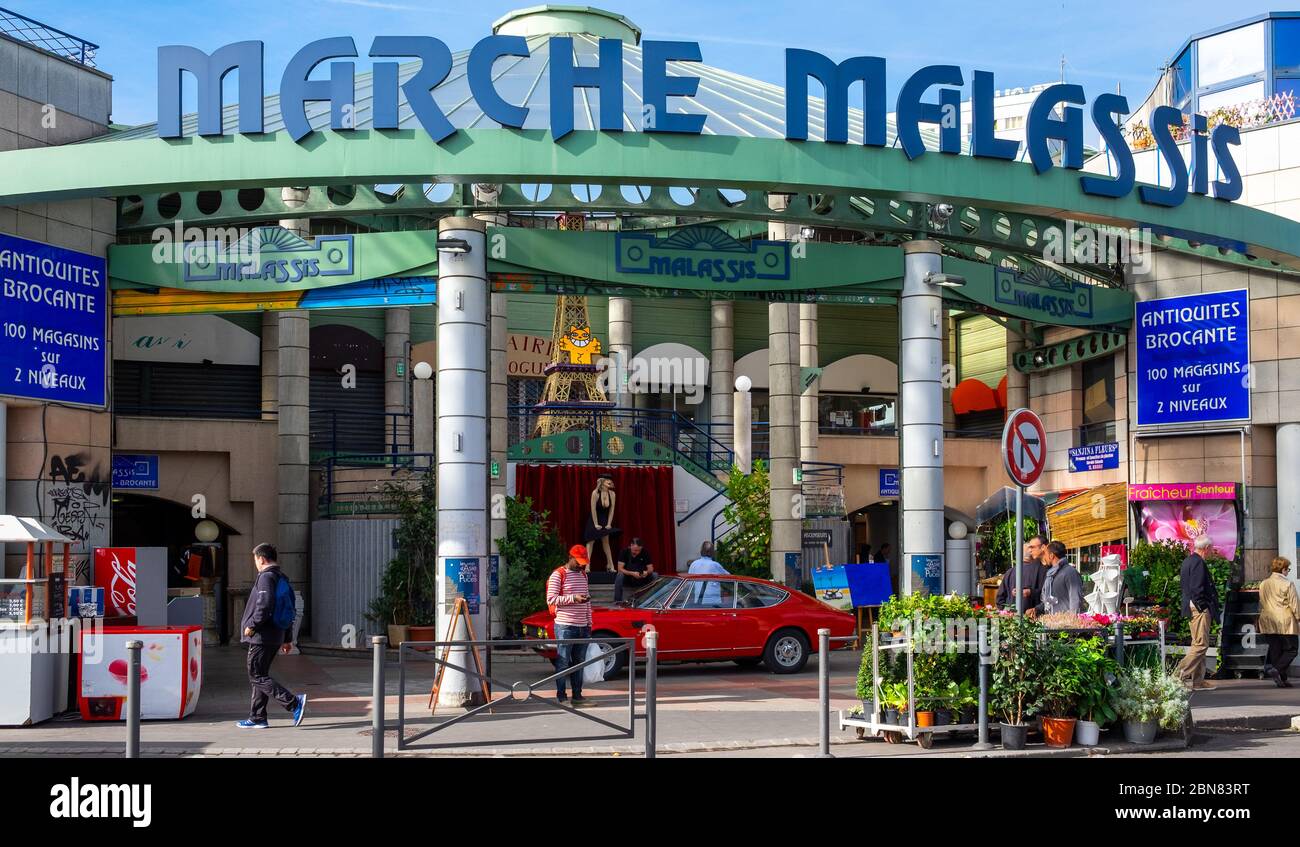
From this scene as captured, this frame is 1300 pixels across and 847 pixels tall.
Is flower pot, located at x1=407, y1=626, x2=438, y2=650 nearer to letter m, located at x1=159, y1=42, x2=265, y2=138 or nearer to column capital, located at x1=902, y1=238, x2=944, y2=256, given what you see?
letter m, located at x1=159, y1=42, x2=265, y2=138

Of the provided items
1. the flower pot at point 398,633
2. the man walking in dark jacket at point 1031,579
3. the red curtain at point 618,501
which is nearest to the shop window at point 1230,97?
the red curtain at point 618,501

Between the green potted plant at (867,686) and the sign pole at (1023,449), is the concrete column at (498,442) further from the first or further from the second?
the sign pole at (1023,449)

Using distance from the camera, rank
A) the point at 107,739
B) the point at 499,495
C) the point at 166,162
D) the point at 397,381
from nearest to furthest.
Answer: the point at 107,739 → the point at 166,162 → the point at 499,495 → the point at 397,381

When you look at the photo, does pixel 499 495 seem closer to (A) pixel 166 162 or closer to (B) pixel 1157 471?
(A) pixel 166 162

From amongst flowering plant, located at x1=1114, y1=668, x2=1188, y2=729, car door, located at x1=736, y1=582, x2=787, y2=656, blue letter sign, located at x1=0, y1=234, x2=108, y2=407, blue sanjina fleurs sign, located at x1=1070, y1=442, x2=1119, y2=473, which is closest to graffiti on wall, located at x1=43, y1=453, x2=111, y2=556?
blue letter sign, located at x1=0, y1=234, x2=108, y2=407

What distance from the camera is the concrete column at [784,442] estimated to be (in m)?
26.7

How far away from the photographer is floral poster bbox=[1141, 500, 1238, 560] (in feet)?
75.3

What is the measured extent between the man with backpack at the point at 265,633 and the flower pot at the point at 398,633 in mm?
8757

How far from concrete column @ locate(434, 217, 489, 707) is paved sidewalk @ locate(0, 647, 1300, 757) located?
175cm

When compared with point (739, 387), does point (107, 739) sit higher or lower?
lower

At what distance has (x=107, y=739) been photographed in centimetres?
1355

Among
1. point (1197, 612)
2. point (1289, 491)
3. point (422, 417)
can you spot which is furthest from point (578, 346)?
point (1197, 612)

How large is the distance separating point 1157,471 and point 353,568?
47.1 feet
